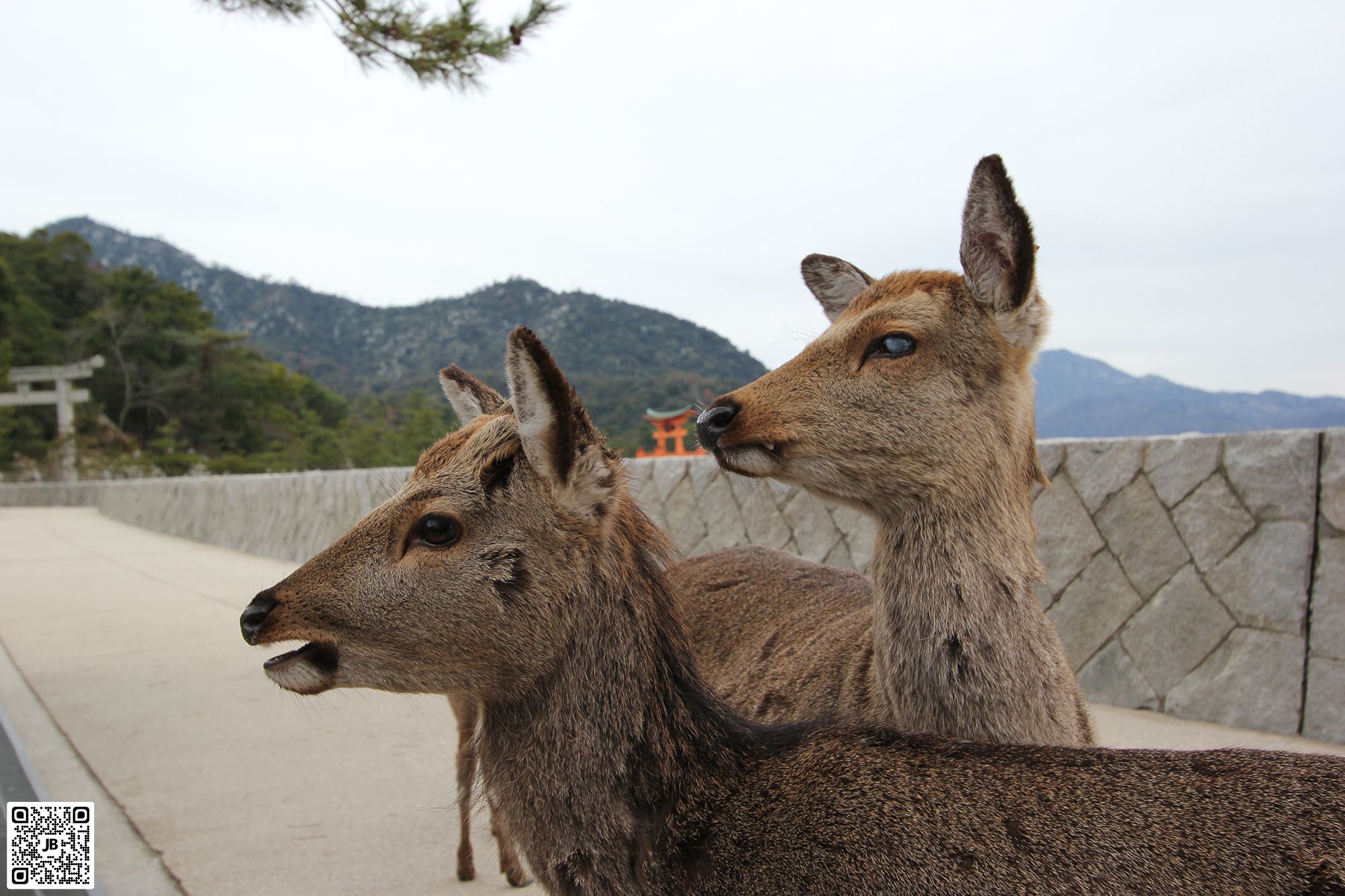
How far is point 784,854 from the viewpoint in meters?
1.45

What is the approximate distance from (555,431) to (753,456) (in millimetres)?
545

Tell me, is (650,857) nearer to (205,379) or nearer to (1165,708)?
(1165,708)

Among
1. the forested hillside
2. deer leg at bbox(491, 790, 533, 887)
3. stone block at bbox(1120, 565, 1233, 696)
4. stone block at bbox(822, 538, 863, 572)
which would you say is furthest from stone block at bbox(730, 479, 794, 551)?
the forested hillside

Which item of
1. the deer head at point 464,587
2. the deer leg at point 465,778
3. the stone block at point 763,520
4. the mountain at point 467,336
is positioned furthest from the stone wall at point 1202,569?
the mountain at point 467,336

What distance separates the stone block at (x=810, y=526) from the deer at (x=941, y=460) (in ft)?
10.9

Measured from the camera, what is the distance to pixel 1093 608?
14.7 ft

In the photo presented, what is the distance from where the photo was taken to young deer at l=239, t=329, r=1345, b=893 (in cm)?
133

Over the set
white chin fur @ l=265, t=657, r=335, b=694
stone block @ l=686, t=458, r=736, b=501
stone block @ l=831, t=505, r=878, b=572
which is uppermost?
stone block @ l=686, t=458, r=736, b=501

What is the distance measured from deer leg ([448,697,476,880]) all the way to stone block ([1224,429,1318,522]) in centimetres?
335

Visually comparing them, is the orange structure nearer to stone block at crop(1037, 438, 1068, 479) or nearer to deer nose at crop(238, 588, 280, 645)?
stone block at crop(1037, 438, 1068, 479)

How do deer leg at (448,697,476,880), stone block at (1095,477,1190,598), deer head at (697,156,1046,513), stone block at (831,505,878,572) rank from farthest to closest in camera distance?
stone block at (831,505,878,572) → stone block at (1095,477,1190,598) → deer leg at (448,697,476,880) → deer head at (697,156,1046,513)

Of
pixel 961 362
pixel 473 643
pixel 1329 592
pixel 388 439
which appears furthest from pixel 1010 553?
pixel 388 439

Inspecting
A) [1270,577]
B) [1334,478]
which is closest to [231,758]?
[1270,577]

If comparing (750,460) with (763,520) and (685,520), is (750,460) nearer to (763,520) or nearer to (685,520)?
(763,520)
